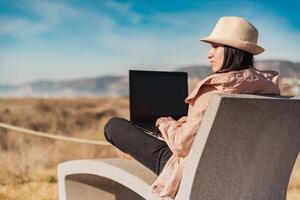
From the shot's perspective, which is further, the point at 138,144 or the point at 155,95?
the point at 155,95

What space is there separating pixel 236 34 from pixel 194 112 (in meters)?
0.53

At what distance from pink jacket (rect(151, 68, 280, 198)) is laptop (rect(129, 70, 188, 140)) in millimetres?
615

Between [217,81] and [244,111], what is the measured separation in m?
0.20

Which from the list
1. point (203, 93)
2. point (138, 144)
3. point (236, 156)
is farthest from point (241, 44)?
point (138, 144)

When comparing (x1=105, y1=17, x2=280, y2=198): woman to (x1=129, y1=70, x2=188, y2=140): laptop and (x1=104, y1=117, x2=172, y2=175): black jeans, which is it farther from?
(x1=129, y1=70, x2=188, y2=140): laptop

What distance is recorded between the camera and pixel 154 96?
414 centimetres

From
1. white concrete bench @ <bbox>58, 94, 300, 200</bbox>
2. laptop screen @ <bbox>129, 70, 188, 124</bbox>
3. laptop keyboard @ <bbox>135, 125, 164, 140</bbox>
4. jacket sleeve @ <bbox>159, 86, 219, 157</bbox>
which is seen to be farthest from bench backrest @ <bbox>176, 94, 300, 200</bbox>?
laptop screen @ <bbox>129, 70, 188, 124</bbox>

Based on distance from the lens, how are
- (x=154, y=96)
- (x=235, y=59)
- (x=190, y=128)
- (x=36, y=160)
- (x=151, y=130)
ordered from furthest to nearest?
1. (x=36, y=160)
2. (x=154, y=96)
3. (x=151, y=130)
4. (x=235, y=59)
5. (x=190, y=128)

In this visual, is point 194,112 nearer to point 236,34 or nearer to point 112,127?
point 236,34

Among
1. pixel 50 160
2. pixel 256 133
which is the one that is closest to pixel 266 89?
pixel 256 133

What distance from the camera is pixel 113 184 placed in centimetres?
427

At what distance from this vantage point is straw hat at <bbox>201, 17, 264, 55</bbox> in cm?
326

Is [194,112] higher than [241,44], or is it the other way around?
[241,44]

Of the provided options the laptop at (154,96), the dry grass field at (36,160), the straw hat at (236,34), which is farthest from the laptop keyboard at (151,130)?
the dry grass field at (36,160)
